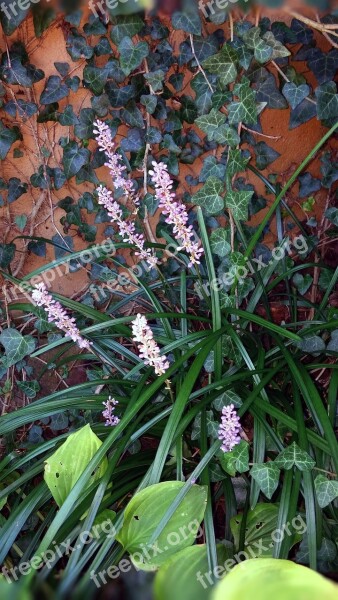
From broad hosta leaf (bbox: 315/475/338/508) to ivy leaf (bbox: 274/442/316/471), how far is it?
4 centimetres

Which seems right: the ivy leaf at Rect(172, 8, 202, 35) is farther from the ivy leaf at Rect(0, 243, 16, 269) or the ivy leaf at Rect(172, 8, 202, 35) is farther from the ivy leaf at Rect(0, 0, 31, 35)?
the ivy leaf at Rect(0, 243, 16, 269)

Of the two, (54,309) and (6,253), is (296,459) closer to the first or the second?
(54,309)

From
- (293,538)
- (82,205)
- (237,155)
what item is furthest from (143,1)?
(82,205)

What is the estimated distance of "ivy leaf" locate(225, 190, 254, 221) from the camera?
166 cm

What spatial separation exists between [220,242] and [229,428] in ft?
1.82

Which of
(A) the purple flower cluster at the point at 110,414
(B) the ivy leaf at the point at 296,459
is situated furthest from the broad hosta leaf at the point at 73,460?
(B) the ivy leaf at the point at 296,459

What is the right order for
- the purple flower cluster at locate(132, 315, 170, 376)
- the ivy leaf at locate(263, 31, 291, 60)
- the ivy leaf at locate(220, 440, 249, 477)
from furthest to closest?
the ivy leaf at locate(263, 31, 291, 60), the ivy leaf at locate(220, 440, 249, 477), the purple flower cluster at locate(132, 315, 170, 376)

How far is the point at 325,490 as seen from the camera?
4.37 ft

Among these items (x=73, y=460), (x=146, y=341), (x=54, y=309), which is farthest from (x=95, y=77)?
(x=73, y=460)

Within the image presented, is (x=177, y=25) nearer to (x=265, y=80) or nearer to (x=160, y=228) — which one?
(x=265, y=80)

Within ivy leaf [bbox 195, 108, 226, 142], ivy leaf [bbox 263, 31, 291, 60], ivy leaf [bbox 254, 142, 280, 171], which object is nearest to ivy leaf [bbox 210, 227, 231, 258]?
ivy leaf [bbox 195, 108, 226, 142]

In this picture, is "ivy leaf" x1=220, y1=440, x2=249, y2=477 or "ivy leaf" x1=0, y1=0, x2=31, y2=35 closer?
"ivy leaf" x1=220, y1=440, x2=249, y2=477

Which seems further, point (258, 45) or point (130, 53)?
point (130, 53)

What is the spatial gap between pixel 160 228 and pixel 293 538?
3.38ft
